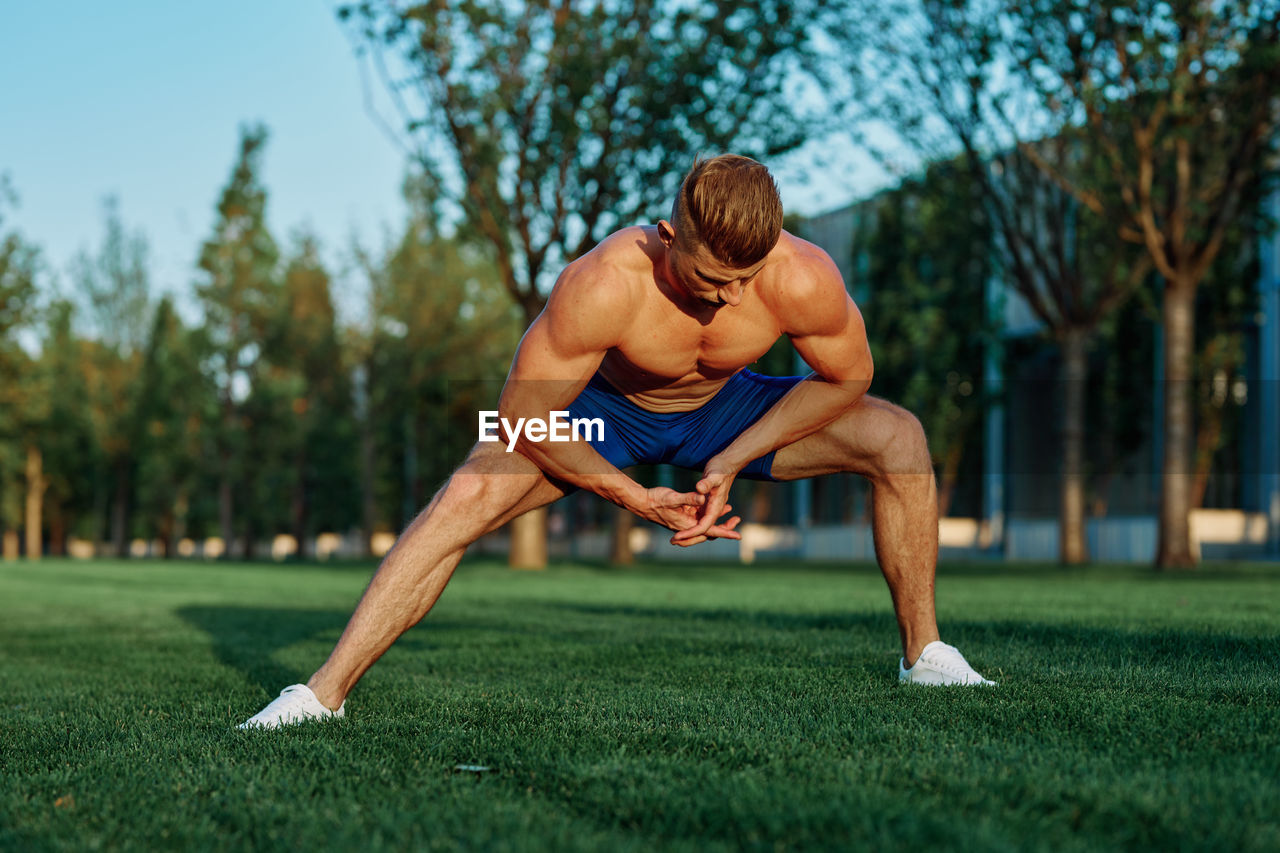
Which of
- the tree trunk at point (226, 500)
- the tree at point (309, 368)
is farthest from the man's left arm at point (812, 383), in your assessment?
the tree trunk at point (226, 500)

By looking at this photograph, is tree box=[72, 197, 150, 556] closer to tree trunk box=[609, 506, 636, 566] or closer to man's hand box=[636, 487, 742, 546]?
tree trunk box=[609, 506, 636, 566]

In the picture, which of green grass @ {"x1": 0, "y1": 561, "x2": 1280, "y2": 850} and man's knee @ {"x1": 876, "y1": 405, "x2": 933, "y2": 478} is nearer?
green grass @ {"x1": 0, "y1": 561, "x2": 1280, "y2": 850}

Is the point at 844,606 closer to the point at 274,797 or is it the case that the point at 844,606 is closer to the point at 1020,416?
the point at 274,797

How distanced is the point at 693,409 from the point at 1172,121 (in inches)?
511

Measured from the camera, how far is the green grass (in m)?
2.11

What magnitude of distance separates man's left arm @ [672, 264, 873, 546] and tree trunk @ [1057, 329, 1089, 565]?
1615 centimetres

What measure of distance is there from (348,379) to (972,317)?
2033cm

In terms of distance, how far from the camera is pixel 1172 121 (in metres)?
14.5

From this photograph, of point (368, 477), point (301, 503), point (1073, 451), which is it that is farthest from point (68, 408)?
point (1073, 451)

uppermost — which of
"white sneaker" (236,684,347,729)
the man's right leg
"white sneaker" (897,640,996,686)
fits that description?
the man's right leg

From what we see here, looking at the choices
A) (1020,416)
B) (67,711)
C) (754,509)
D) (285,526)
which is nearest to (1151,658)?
(67,711)

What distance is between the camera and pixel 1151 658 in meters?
4.31

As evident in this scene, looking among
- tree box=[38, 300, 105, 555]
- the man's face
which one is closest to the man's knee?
the man's face

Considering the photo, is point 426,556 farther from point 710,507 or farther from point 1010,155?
point 1010,155
